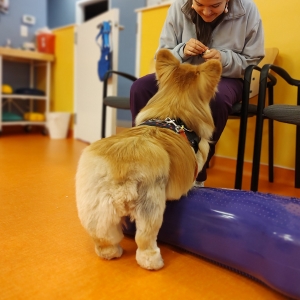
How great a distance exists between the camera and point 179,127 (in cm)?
105

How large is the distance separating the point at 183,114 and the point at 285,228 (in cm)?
49

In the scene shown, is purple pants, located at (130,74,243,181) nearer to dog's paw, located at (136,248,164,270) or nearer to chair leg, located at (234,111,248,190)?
chair leg, located at (234,111,248,190)

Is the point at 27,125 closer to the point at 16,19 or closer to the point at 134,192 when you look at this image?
the point at 16,19

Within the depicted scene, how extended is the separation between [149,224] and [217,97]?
716mm

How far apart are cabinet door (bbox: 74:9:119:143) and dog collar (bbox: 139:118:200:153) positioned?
1898mm

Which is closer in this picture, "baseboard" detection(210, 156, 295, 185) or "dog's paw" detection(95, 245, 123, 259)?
"dog's paw" detection(95, 245, 123, 259)

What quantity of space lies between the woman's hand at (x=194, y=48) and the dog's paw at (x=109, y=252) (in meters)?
0.88

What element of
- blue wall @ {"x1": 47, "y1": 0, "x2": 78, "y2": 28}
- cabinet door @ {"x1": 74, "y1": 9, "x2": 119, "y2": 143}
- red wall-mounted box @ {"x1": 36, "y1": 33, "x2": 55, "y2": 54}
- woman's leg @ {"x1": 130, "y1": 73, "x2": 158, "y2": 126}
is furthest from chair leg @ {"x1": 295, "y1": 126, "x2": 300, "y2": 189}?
blue wall @ {"x1": 47, "y1": 0, "x2": 78, "y2": 28}

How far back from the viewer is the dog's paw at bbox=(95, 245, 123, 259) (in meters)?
0.97

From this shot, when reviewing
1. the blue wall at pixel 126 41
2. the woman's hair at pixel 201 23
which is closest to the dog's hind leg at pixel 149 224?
the woman's hair at pixel 201 23

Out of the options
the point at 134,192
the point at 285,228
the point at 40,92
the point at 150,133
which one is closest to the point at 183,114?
the point at 150,133

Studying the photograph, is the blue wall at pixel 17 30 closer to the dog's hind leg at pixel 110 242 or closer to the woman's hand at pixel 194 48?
the woman's hand at pixel 194 48

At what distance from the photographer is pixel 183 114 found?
110 centimetres

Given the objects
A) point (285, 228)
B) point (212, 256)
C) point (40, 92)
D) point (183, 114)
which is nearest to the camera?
point (285, 228)
